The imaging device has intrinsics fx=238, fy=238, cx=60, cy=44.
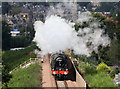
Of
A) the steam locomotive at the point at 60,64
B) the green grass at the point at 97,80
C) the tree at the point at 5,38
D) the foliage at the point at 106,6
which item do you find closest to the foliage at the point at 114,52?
the green grass at the point at 97,80

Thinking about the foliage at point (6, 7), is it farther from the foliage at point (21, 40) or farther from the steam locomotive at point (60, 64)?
the steam locomotive at point (60, 64)

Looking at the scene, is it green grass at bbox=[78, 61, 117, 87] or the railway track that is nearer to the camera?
green grass at bbox=[78, 61, 117, 87]

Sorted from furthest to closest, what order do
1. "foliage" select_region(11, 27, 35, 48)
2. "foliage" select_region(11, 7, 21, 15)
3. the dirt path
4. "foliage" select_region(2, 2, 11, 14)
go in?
1. "foliage" select_region(11, 7, 21, 15)
2. "foliage" select_region(2, 2, 11, 14)
3. "foliage" select_region(11, 27, 35, 48)
4. the dirt path

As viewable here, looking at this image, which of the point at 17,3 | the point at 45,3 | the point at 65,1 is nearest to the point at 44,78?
the point at 65,1

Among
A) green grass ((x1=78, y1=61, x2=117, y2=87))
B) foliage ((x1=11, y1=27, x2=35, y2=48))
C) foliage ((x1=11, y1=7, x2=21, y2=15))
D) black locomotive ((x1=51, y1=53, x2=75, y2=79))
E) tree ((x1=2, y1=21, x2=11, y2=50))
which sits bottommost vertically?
foliage ((x1=11, y1=27, x2=35, y2=48))

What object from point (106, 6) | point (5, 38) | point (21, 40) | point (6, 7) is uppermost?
point (106, 6)

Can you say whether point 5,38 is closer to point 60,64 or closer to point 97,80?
point 60,64

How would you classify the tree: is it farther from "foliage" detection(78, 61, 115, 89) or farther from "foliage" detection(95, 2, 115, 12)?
"foliage" detection(78, 61, 115, 89)

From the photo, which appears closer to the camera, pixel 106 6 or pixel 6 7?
pixel 106 6

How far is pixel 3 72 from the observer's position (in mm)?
24266

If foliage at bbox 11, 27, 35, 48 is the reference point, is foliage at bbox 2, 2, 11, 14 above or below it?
above

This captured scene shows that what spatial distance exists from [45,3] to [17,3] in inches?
998

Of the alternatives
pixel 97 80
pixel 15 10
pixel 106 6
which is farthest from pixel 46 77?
pixel 15 10

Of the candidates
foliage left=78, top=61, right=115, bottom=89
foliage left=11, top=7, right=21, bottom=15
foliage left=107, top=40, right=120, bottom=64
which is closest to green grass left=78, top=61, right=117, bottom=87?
foliage left=78, top=61, right=115, bottom=89
